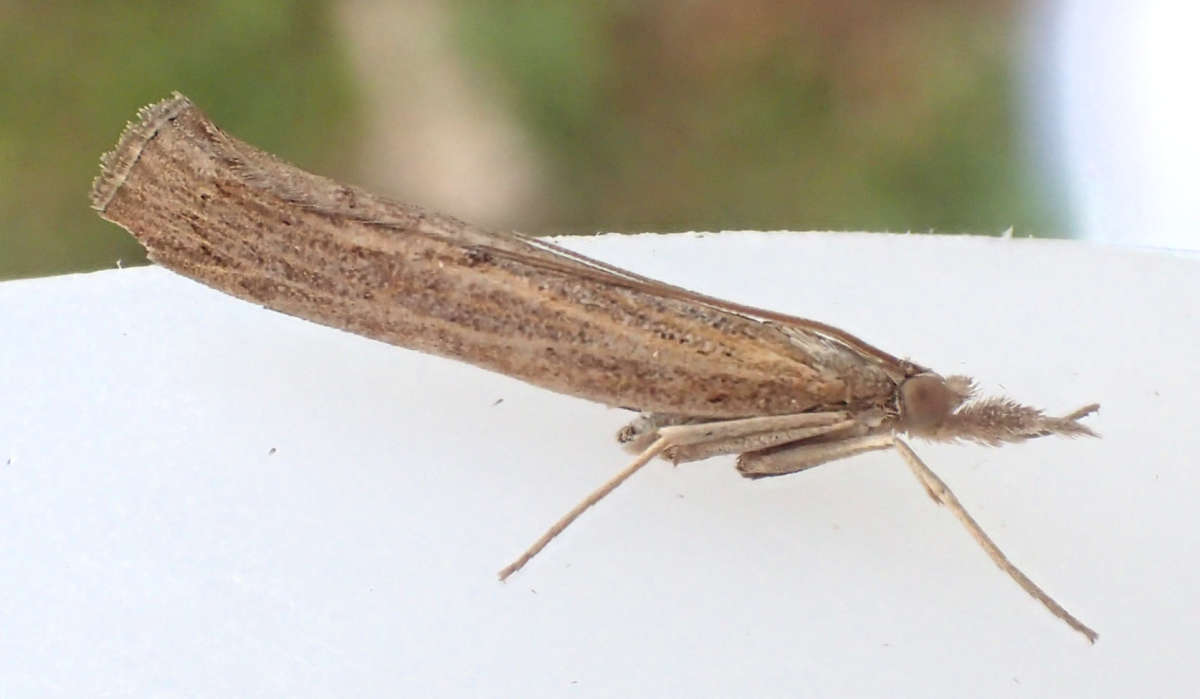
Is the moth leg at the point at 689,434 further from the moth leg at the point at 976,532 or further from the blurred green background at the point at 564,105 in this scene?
the blurred green background at the point at 564,105

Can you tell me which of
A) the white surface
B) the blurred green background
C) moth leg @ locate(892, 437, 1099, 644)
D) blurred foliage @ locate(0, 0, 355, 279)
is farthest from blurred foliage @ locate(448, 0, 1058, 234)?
moth leg @ locate(892, 437, 1099, 644)

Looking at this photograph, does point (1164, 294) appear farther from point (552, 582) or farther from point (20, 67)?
point (20, 67)

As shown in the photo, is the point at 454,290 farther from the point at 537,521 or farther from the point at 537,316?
the point at 537,521

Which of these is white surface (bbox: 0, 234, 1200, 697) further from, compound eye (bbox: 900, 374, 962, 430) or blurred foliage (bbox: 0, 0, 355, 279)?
blurred foliage (bbox: 0, 0, 355, 279)

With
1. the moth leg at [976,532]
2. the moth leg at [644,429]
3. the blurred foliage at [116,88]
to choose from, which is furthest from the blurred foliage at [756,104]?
the moth leg at [976,532]

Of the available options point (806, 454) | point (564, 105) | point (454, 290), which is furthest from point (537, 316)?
point (564, 105)

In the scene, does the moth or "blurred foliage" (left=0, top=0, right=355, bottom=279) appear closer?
the moth
